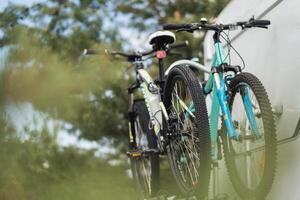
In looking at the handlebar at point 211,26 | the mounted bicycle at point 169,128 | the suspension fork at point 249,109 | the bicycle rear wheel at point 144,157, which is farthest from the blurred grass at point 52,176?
the suspension fork at point 249,109

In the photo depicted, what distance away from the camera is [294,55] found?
2.26 meters

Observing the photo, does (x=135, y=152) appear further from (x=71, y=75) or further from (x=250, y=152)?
(x=71, y=75)

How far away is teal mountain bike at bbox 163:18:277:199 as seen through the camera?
2.16m

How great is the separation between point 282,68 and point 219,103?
328mm

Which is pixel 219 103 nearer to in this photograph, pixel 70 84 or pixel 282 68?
pixel 282 68

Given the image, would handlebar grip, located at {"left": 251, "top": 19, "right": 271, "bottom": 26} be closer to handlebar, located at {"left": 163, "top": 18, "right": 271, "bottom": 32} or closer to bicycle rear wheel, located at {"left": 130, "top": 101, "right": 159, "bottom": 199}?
handlebar, located at {"left": 163, "top": 18, "right": 271, "bottom": 32}

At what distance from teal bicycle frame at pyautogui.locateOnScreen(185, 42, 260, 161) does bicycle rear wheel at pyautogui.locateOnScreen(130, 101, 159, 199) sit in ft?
2.47

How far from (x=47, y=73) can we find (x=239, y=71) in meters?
4.12

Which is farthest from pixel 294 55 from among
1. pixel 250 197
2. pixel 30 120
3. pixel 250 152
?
pixel 30 120

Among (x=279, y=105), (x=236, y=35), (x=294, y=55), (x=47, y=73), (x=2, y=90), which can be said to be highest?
(x=47, y=73)

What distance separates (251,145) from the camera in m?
2.41

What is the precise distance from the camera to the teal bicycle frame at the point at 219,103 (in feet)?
7.62

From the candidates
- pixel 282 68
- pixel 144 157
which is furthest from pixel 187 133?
pixel 144 157

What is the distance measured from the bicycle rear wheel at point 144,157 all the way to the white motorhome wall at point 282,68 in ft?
2.42
